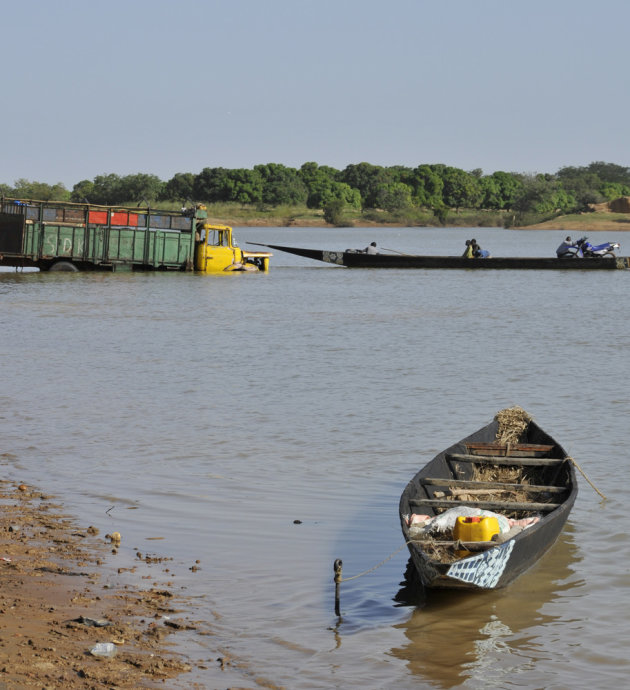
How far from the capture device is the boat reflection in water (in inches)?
257

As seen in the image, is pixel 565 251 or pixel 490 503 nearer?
pixel 490 503

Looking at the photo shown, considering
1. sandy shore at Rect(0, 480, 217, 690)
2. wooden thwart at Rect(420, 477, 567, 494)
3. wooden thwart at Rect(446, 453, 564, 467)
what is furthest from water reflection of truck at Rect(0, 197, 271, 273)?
wooden thwart at Rect(420, 477, 567, 494)

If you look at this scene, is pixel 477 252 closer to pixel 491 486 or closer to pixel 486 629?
pixel 491 486

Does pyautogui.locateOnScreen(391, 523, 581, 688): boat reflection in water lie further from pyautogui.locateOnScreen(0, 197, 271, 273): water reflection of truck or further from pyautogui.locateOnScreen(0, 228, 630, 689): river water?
pyautogui.locateOnScreen(0, 197, 271, 273): water reflection of truck

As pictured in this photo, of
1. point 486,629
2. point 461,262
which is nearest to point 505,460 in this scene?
point 486,629

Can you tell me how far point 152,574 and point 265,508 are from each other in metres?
2.30

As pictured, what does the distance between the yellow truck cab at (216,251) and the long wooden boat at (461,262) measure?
3529mm

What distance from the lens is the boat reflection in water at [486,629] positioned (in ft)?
21.5

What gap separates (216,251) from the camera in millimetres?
48406

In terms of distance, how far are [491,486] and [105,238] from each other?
38590mm

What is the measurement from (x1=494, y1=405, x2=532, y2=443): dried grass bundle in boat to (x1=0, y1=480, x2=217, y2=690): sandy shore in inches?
190

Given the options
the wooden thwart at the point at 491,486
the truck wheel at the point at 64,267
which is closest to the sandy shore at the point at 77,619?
the wooden thwart at the point at 491,486

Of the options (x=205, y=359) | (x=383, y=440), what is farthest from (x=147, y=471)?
(x=205, y=359)

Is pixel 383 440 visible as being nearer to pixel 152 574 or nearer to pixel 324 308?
pixel 152 574
